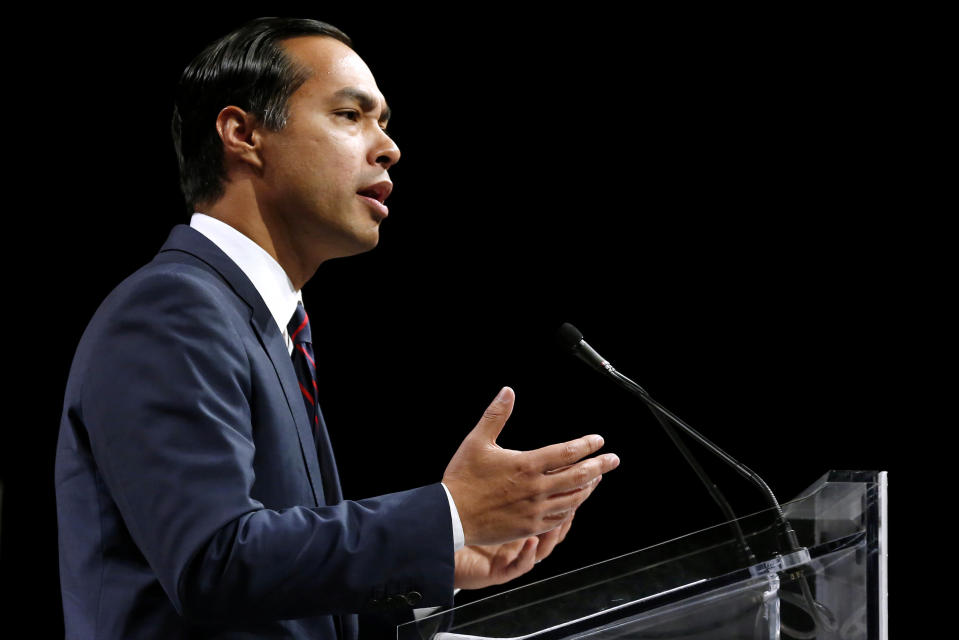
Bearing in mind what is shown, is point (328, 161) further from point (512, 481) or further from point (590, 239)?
point (590, 239)

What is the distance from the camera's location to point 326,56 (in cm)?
174

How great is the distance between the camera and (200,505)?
3.93ft

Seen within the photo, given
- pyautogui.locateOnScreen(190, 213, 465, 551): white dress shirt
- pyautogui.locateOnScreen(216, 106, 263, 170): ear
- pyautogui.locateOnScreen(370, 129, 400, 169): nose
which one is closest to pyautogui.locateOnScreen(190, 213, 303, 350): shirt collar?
pyautogui.locateOnScreen(190, 213, 465, 551): white dress shirt

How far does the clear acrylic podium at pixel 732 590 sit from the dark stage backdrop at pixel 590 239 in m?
2.24

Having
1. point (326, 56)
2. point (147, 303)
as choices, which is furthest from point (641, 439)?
point (147, 303)

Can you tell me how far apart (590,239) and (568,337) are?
1990mm

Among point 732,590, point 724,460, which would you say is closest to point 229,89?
point 724,460

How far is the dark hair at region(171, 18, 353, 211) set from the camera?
1697 mm

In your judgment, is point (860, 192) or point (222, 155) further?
point (860, 192)

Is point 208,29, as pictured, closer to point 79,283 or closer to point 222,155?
point 79,283

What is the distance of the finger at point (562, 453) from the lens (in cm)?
122

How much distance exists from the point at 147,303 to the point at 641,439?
105 inches

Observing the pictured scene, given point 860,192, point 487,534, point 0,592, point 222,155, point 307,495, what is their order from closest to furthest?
point 487,534, point 307,495, point 222,155, point 0,592, point 860,192

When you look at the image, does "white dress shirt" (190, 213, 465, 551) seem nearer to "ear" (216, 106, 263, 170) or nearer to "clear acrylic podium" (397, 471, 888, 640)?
"ear" (216, 106, 263, 170)
